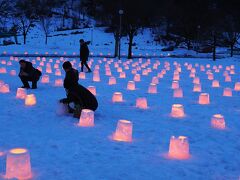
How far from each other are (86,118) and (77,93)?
2.21ft

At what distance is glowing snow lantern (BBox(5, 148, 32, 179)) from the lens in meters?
4.80

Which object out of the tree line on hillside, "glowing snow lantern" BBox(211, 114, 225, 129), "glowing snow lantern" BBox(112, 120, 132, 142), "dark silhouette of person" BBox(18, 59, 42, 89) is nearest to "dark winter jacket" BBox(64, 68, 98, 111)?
"glowing snow lantern" BBox(112, 120, 132, 142)

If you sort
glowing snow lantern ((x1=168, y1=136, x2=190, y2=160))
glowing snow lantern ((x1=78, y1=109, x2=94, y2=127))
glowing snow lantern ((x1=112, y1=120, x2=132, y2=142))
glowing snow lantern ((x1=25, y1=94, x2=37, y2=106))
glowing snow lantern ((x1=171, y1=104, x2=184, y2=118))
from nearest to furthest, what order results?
glowing snow lantern ((x1=168, y1=136, x2=190, y2=160))
glowing snow lantern ((x1=112, y1=120, x2=132, y2=142))
glowing snow lantern ((x1=78, y1=109, x2=94, y2=127))
glowing snow lantern ((x1=171, y1=104, x2=184, y2=118))
glowing snow lantern ((x1=25, y1=94, x2=37, y2=106))

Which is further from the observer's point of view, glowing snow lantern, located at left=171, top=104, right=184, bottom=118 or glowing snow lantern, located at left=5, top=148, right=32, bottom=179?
glowing snow lantern, located at left=171, top=104, right=184, bottom=118

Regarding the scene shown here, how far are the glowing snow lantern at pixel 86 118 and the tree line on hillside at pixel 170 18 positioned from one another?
19082mm

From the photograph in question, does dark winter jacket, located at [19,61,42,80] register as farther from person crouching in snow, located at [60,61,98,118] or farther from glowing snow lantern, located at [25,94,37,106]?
person crouching in snow, located at [60,61,98,118]

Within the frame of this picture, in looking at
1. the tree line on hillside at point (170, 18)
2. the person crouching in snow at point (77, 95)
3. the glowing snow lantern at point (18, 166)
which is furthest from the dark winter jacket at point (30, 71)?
the tree line on hillside at point (170, 18)

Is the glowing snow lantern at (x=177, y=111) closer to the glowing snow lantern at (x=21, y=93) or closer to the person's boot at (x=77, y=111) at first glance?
the person's boot at (x=77, y=111)

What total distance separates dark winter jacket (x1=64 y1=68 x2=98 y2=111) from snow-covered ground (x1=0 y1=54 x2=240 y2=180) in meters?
0.39

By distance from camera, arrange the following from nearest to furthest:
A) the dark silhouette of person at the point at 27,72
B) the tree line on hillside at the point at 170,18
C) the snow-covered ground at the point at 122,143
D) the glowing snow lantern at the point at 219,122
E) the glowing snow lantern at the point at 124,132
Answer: the snow-covered ground at the point at 122,143, the glowing snow lantern at the point at 124,132, the glowing snow lantern at the point at 219,122, the dark silhouette of person at the point at 27,72, the tree line on hillside at the point at 170,18

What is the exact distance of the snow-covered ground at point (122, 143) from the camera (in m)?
5.27

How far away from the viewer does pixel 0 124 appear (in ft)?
25.2

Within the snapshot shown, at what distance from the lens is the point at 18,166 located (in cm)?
480

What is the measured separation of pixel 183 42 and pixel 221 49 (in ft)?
21.3
